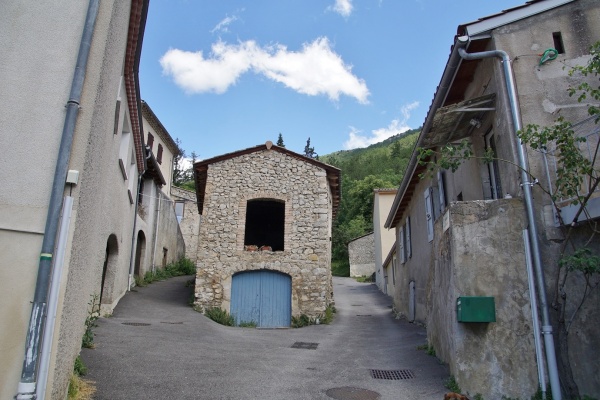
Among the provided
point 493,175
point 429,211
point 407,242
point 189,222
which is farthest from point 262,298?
point 189,222

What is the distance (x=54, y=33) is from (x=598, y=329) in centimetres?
721

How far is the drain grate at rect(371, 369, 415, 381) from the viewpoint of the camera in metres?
6.27

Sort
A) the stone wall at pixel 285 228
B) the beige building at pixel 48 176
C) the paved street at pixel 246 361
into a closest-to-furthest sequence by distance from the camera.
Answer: the beige building at pixel 48 176, the paved street at pixel 246 361, the stone wall at pixel 285 228

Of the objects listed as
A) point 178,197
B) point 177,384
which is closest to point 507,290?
point 177,384

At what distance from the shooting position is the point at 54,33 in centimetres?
460

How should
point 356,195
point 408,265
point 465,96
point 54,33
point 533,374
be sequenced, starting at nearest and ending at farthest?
1. point 54,33
2. point 533,374
3. point 465,96
4. point 408,265
5. point 356,195

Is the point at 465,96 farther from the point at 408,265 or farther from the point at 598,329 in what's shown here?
the point at 408,265

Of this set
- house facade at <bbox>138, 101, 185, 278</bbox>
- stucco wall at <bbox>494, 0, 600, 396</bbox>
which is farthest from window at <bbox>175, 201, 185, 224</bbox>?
stucco wall at <bbox>494, 0, 600, 396</bbox>

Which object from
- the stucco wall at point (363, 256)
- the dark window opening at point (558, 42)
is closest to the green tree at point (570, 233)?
the dark window opening at point (558, 42)

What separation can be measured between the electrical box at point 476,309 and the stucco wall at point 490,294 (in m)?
0.12

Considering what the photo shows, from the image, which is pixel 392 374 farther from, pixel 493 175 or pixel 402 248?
pixel 402 248

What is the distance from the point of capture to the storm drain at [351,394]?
5383mm

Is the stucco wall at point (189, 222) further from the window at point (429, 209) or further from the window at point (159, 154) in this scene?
the window at point (429, 209)

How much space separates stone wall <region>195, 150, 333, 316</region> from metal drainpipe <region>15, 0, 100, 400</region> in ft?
30.2
